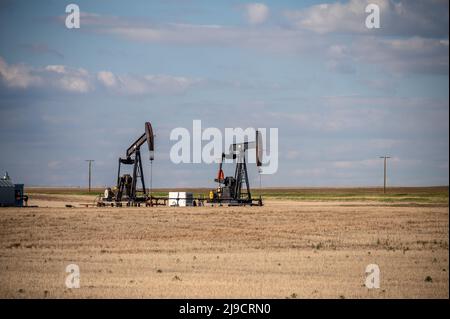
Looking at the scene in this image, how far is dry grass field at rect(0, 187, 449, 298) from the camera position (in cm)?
2044

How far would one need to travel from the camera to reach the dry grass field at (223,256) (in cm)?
2044

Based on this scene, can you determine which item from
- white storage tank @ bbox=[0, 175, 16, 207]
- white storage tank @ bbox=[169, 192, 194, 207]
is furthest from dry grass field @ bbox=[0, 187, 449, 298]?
white storage tank @ bbox=[169, 192, 194, 207]

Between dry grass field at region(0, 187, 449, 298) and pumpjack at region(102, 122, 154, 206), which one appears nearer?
dry grass field at region(0, 187, 449, 298)

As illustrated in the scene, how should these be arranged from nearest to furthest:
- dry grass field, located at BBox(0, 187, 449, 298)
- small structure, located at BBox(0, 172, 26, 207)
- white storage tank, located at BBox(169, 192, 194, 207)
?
dry grass field, located at BBox(0, 187, 449, 298) < small structure, located at BBox(0, 172, 26, 207) < white storage tank, located at BBox(169, 192, 194, 207)

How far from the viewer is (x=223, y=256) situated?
28.4m

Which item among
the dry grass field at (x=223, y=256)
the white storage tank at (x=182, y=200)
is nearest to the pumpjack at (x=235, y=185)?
the white storage tank at (x=182, y=200)

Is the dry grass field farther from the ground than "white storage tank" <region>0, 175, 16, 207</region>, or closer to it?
closer to it

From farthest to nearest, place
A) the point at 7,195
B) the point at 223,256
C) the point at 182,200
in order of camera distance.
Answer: the point at 182,200 < the point at 7,195 < the point at 223,256

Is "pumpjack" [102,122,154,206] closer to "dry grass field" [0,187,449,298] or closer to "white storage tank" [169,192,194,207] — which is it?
"white storage tank" [169,192,194,207]

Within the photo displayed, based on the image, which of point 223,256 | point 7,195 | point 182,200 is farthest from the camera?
point 182,200

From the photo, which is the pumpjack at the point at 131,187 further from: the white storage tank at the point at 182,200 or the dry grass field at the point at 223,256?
the dry grass field at the point at 223,256

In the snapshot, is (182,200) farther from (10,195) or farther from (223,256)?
(223,256)

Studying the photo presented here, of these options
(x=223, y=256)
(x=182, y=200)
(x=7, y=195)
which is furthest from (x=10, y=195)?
(x=223, y=256)

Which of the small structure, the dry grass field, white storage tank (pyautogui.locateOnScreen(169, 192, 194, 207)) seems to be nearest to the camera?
the dry grass field
